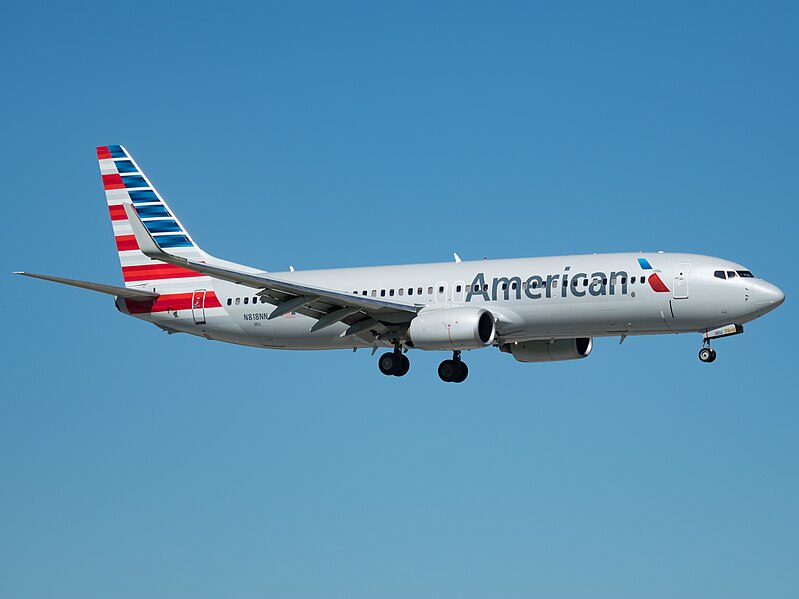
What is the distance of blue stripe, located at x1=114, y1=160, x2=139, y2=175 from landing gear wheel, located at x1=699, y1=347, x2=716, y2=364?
97.0ft

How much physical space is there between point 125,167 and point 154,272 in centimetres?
655

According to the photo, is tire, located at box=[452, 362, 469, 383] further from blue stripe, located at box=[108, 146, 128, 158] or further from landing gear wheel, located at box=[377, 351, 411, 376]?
blue stripe, located at box=[108, 146, 128, 158]

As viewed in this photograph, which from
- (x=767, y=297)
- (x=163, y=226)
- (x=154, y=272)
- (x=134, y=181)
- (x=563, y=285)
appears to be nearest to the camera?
(x=767, y=297)

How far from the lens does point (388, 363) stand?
182 feet

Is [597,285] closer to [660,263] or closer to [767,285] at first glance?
[660,263]

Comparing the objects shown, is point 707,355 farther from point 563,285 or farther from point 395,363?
point 395,363

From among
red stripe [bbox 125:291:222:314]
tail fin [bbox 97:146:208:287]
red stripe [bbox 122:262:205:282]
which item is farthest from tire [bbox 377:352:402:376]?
tail fin [bbox 97:146:208:287]

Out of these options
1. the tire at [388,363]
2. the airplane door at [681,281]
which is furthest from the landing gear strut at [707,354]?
the tire at [388,363]

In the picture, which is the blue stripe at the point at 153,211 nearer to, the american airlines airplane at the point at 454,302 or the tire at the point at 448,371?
the american airlines airplane at the point at 454,302

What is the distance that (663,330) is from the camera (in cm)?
5056

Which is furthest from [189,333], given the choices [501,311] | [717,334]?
[717,334]

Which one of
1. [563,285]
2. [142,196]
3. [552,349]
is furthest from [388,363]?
[142,196]

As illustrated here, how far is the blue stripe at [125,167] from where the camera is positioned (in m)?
64.2

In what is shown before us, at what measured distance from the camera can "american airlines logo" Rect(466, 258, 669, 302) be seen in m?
50.1
